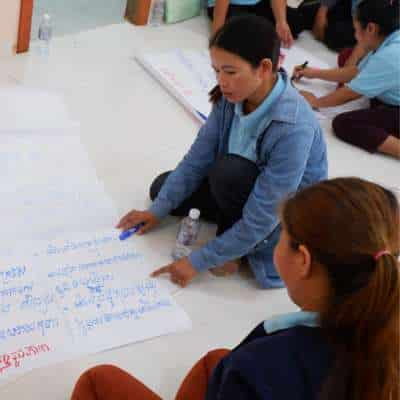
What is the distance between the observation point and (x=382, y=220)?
68 centimetres

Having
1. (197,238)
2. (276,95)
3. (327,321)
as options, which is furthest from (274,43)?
(327,321)

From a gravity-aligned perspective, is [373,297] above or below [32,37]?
above

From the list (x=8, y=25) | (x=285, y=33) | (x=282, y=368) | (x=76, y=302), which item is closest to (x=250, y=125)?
(x=76, y=302)

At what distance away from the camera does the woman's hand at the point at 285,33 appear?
244cm

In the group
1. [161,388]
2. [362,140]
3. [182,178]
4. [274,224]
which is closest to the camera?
[161,388]

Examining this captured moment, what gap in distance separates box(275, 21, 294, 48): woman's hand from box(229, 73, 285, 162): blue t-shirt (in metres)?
1.31

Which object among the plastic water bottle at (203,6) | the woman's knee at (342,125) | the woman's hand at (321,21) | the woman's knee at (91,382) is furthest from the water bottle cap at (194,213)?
the woman's hand at (321,21)

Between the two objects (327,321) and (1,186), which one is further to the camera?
(1,186)

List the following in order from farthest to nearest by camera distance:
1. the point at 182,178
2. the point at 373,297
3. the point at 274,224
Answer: the point at 182,178 → the point at 274,224 → the point at 373,297

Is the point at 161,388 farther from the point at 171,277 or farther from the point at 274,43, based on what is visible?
the point at 274,43

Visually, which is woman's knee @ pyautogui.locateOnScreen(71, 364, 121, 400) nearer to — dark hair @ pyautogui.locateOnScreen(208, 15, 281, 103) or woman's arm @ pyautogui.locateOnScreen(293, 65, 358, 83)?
dark hair @ pyautogui.locateOnScreen(208, 15, 281, 103)


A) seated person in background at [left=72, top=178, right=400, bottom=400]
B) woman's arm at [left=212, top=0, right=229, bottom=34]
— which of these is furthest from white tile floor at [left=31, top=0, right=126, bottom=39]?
seated person in background at [left=72, top=178, right=400, bottom=400]

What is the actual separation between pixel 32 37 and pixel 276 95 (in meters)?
1.23

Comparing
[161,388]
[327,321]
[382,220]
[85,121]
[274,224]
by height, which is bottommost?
[161,388]
